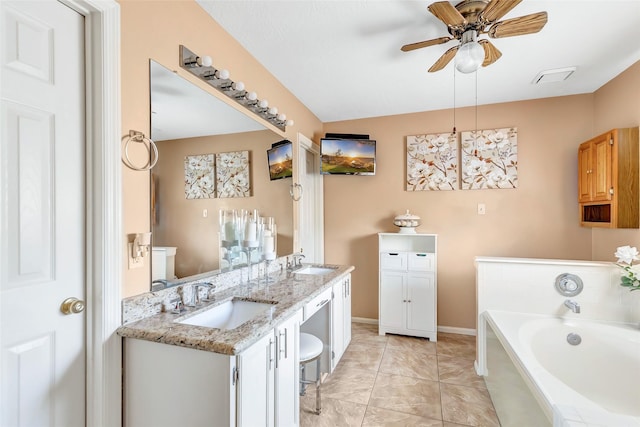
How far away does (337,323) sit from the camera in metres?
2.46

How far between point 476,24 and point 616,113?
196cm

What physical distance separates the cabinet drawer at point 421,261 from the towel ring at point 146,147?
2.68 metres

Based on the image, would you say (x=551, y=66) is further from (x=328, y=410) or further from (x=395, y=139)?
(x=328, y=410)

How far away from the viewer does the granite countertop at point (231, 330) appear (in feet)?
3.66

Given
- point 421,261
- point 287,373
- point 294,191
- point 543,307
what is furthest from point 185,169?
point 543,307

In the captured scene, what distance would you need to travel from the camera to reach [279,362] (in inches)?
56.2

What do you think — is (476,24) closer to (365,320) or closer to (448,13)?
(448,13)

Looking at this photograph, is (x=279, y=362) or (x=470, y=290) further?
(x=470, y=290)

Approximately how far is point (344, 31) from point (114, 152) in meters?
1.63

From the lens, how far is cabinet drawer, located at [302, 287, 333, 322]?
71.5 inches

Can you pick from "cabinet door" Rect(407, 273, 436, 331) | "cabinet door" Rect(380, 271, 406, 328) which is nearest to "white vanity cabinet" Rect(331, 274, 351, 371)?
"cabinet door" Rect(380, 271, 406, 328)

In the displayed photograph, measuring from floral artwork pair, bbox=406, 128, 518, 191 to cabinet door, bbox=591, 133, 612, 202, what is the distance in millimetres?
655

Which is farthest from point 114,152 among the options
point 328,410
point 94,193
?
point 328,410

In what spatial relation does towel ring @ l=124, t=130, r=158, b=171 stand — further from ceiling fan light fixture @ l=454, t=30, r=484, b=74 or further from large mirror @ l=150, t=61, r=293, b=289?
ceiling fan light fixture @ l=454, t=30, r=484, b=74
